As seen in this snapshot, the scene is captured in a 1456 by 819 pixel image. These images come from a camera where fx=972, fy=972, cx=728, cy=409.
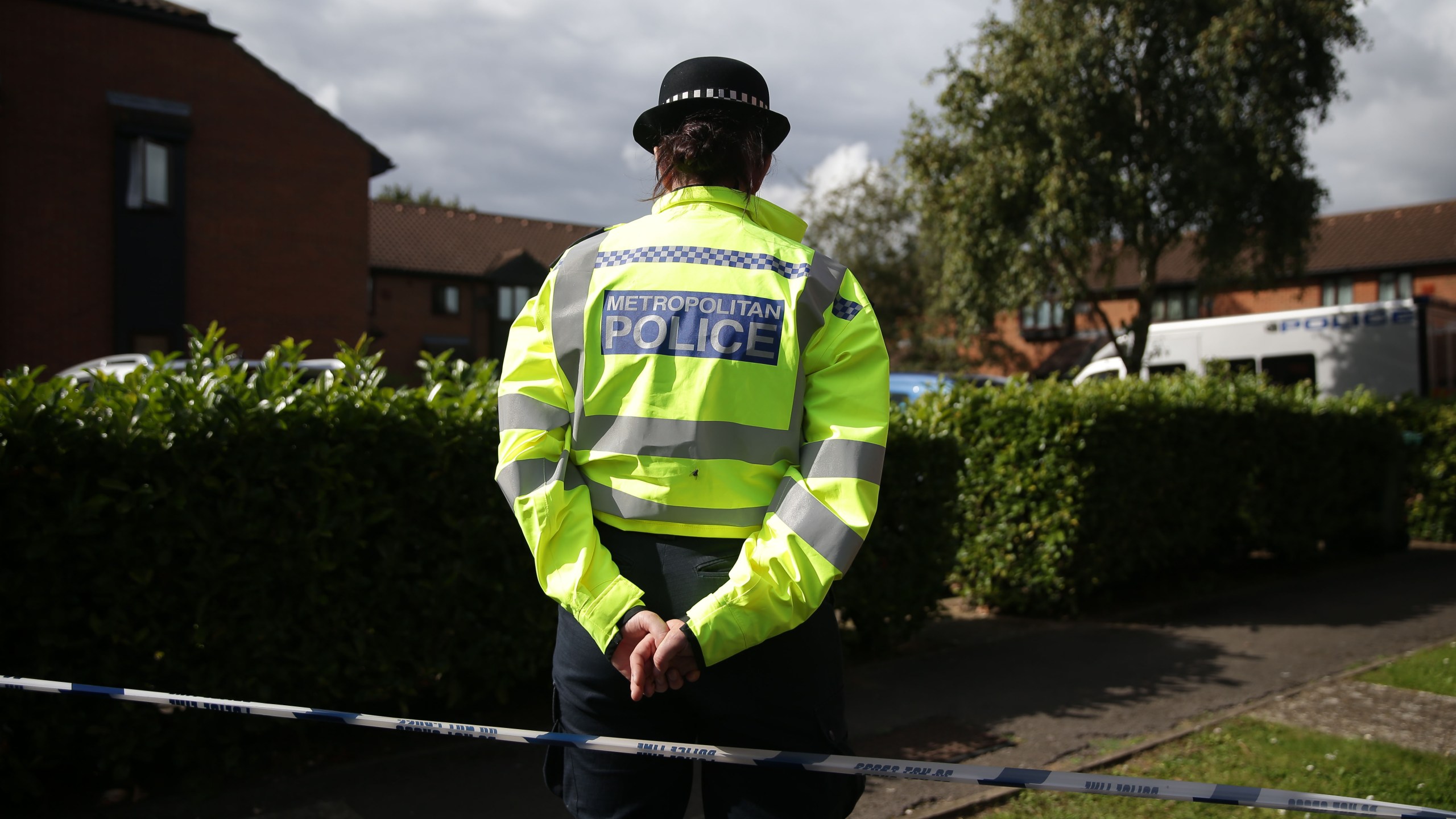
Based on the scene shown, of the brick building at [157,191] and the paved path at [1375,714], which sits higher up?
the brick building at [157,191]

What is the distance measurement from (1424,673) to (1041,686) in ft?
8.21

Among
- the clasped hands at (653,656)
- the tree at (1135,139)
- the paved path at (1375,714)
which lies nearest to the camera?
the clasped hands at (653,656)

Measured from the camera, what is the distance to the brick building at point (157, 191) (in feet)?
65.3

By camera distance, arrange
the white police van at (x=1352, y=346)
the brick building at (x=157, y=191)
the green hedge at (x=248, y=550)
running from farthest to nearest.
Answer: the brick building at (x=157, y=191) → the white police van at (x=1352, y=346) → the green hedge at (x=248, y=550)

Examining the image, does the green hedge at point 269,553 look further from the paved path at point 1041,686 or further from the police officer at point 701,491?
the police officer at point 701,491

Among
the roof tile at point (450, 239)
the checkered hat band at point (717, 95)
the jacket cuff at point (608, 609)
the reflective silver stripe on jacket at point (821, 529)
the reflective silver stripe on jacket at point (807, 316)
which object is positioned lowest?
the jacket cuff at point (608, 609)

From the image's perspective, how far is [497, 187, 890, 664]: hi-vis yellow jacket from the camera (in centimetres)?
182

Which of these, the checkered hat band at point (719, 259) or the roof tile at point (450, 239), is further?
the roof tile at point (450, 239)

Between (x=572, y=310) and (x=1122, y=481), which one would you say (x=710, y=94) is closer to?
(x=572, y=310)

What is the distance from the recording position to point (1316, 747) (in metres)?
4.74

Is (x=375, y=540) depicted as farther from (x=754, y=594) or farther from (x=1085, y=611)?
(x=1085, y=611)

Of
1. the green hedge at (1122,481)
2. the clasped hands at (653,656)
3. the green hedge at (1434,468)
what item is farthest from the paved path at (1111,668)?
the green hedge at (1434,468)

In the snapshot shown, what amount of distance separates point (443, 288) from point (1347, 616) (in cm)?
3332

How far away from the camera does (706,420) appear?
187 centimetres
